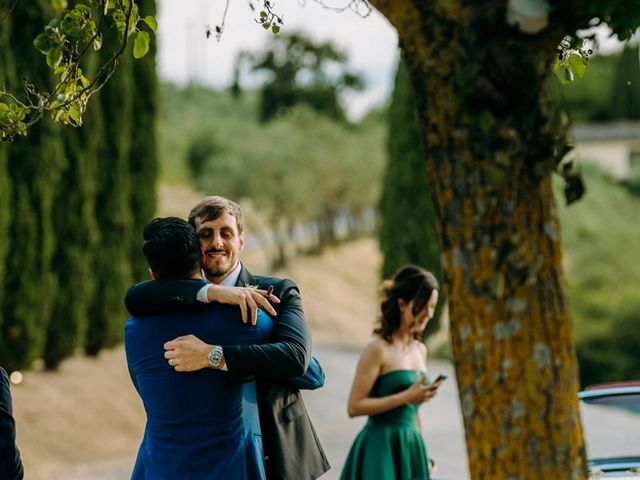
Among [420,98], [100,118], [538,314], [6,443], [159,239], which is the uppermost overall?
[100,118]

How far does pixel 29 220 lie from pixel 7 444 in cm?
1015

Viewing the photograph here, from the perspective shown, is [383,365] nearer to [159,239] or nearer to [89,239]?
[159,239]

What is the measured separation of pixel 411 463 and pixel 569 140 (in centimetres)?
284

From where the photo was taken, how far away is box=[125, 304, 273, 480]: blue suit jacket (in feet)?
12.1

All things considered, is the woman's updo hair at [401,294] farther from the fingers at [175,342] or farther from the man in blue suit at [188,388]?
the fingers at [175,342]

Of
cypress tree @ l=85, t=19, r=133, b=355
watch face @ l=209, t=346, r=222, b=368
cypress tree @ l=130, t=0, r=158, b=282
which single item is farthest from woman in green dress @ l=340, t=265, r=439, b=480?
cypress tree @ l=130, t=0, r=158, b=282

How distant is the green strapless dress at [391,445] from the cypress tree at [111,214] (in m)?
10.7

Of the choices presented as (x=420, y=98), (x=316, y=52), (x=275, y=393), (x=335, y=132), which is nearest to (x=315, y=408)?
(x=275, y=393)

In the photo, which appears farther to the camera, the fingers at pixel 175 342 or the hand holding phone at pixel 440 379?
the hand holding phone at pixel 440 379

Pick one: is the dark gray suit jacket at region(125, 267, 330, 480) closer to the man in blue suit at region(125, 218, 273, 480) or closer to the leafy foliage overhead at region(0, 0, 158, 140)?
the man in blue suit at region(125, 218, 273, 480)

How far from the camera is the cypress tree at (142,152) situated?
54.7 ft

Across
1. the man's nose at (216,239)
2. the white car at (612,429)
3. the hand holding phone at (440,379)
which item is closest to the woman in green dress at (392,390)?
the hand holding phone at (440,379)

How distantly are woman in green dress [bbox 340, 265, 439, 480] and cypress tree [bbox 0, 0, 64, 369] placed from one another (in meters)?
8.77

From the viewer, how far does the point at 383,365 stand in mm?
5492
